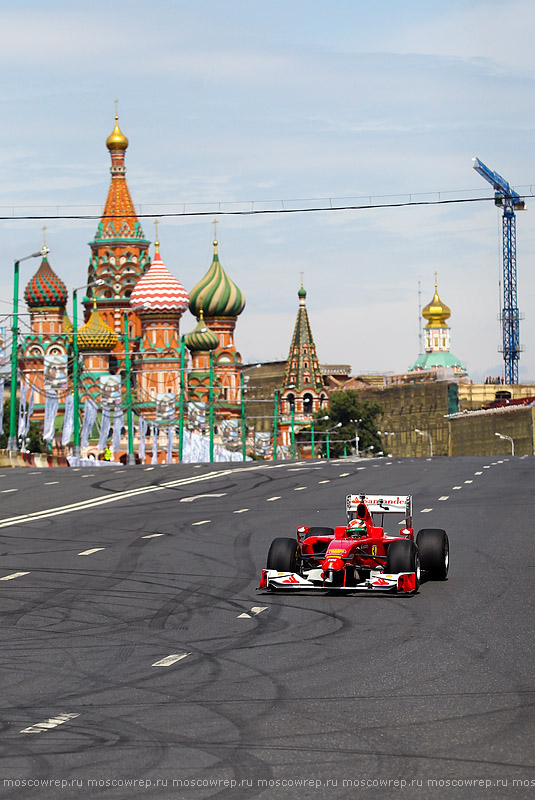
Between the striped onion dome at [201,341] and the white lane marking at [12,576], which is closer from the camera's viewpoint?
the white lane marking at [12,576]

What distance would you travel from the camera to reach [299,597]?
52.6ft

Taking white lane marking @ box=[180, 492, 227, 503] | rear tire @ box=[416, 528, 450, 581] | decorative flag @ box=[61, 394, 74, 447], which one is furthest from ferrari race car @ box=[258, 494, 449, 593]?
decorative flag @ box=[61, 394, 74, 447]

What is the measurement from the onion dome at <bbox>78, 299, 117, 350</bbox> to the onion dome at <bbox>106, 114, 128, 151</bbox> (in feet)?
64.8

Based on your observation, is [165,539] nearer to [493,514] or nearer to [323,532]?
[323,532]

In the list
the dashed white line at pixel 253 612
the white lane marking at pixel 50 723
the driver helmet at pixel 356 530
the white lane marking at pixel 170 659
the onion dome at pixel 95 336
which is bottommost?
the white lane marking at pixel 50 723

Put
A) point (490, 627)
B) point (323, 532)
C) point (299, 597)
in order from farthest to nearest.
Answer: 1. point (323, 532)
2. point (299, 597)
3. point (490, 627)

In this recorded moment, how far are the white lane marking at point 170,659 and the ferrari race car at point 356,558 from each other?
3913 mm

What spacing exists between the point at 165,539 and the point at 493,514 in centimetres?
793

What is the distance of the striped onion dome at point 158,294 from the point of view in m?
135

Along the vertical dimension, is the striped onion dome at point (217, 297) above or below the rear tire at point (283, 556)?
above

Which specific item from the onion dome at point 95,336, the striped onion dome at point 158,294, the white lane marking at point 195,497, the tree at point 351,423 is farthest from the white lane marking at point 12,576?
the tree at point 351,423

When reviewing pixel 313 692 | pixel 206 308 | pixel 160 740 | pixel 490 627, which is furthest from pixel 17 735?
pixel 206 308

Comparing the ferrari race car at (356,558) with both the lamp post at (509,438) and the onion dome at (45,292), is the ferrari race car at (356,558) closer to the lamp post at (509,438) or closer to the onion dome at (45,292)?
the lamp post at (509,438)

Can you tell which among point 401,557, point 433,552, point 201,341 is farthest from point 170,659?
point 201,341
